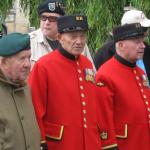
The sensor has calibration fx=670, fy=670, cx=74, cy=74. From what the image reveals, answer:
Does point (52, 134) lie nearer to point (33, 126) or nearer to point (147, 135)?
point (33, 126)

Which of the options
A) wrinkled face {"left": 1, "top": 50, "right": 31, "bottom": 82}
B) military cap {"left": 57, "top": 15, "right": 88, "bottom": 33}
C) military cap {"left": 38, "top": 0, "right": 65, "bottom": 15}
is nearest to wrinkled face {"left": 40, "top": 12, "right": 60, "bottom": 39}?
military cap {"left": 38, "top": 0, "right": 65, "bottom": 15}

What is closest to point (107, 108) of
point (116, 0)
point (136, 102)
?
point (136, 102)

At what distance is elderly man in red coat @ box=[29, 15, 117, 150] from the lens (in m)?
5.12

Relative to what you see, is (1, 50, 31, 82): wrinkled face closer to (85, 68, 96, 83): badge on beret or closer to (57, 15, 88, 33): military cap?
(57, 15, 88, 33): military cap

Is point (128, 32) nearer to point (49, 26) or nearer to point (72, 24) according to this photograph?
point (72, 24)

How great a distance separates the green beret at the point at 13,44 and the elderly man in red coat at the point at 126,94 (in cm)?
101

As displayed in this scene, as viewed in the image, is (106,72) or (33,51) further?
(33,51)

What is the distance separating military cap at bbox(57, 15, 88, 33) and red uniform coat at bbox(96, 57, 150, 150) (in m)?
0.50

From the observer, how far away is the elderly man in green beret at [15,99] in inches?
178

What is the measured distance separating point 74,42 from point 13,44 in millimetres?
702

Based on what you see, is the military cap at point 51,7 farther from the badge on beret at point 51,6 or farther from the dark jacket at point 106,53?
the dark jacket at point 106,53

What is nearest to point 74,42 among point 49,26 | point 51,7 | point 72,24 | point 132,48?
point 72,24

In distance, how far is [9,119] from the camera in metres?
4.52

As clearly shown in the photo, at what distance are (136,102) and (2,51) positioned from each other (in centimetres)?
145
